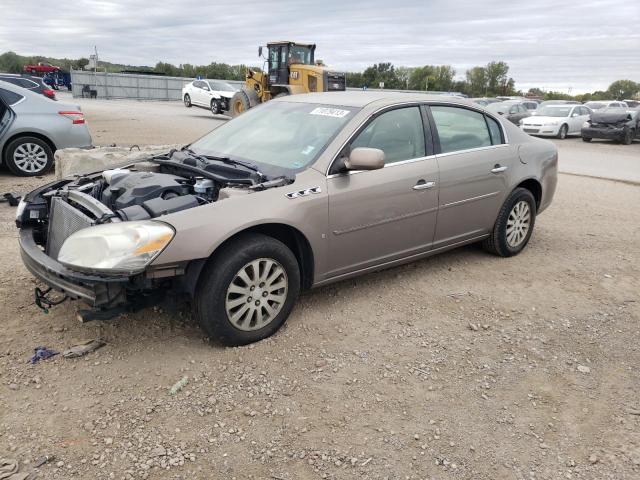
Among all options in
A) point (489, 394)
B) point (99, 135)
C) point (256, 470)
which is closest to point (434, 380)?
point (489, 394)

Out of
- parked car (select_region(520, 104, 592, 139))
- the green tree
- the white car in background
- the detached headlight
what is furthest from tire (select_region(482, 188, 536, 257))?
the green tree

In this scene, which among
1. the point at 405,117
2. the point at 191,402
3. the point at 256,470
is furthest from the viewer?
the point at 405,117

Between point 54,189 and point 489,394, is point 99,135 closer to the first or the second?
point 54,189

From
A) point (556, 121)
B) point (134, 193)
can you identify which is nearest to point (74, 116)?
point (134, 193)

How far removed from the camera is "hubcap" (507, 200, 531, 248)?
5352 mm

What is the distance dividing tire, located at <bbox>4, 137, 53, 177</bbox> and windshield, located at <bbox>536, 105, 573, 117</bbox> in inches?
812

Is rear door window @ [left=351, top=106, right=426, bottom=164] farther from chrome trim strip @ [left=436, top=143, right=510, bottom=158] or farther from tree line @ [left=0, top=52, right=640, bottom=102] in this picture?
tree line @ [left=0, top=52, right=640, bottom=102]

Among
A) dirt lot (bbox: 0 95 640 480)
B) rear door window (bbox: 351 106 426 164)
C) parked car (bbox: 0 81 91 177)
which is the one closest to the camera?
dirt lot (bbox: 0 95 640 480)

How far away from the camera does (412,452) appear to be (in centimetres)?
267

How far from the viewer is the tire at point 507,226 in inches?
206

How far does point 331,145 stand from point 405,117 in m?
0.87

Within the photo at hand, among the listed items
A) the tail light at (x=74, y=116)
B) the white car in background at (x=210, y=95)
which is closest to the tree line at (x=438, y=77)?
the white car in background at (x=210, y=95)

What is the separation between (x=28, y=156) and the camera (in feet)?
28.3

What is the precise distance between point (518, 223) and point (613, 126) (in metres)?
19.1
